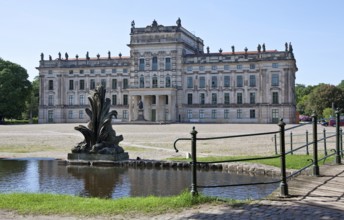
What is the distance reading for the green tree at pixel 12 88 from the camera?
245ft

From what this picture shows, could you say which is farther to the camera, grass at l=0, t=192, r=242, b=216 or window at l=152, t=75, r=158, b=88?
window at l=152, t=75, r=158, b=88

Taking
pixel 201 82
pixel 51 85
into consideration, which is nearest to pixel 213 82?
pixel 201 82

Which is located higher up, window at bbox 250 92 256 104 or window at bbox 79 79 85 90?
window at bbox 79 79 85 90

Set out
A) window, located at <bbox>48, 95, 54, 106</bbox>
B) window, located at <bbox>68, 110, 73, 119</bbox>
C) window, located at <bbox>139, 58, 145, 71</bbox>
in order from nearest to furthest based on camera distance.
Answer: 1. window, located at <bbox>139, 58, 145, 71</bbox>
2. window, located at <bbox>68, 110, 73, 119</bbox>
3. window, located at <bbox>48, 95, 54, 106</bbox>

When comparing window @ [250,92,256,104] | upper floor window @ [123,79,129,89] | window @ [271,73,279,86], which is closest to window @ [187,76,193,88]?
window @ [250,92,256,104]

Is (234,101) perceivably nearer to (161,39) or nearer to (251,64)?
(251,64)

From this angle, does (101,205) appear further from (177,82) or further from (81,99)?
(81,99)

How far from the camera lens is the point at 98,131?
17406 millimetres

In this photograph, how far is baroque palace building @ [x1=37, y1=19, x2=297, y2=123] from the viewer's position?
7138 cm

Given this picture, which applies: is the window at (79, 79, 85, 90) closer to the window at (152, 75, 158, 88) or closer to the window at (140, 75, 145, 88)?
the window at (140, 75, 145, 88)

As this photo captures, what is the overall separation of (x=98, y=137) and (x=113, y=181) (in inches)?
207

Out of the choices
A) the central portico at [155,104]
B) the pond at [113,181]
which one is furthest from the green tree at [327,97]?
the pond at [113,181]

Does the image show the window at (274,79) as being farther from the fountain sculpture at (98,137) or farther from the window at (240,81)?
the fountain sculpture at (98,137)

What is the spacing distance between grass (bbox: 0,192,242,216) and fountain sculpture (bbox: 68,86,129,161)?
8.36 meters
